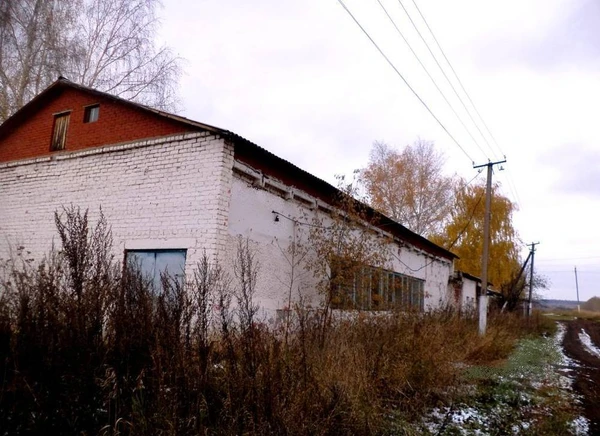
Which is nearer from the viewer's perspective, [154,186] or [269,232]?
[154,186]

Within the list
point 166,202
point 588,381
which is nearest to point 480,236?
point 588,381

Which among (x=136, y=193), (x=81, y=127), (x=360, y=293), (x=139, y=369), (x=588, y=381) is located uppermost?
(x=81, y=127)

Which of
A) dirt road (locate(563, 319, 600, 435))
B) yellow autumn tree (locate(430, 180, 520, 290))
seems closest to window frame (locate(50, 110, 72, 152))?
dirt road (locate(563, 319, 600, 435))

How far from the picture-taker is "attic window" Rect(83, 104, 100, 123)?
10.1 meters

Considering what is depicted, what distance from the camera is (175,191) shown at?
27.8ft

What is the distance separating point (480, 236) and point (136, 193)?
2537 cm

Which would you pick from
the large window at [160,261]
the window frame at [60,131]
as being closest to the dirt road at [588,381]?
the large window at [160,261]

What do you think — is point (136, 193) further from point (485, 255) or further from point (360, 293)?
point (485, 255)

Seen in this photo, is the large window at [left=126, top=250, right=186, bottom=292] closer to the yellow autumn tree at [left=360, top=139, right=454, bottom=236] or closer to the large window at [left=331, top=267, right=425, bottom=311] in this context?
the large window at [left=331, top=267, right=425, bottom=311]

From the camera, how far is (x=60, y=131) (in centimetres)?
1072

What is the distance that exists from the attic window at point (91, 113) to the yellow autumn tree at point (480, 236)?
24.1 m

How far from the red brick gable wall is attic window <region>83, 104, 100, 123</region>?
0.08m

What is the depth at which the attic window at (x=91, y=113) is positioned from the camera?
1014 cm

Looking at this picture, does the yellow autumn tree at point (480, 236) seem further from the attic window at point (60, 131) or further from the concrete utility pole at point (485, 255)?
the attic window at point (60, 131)
